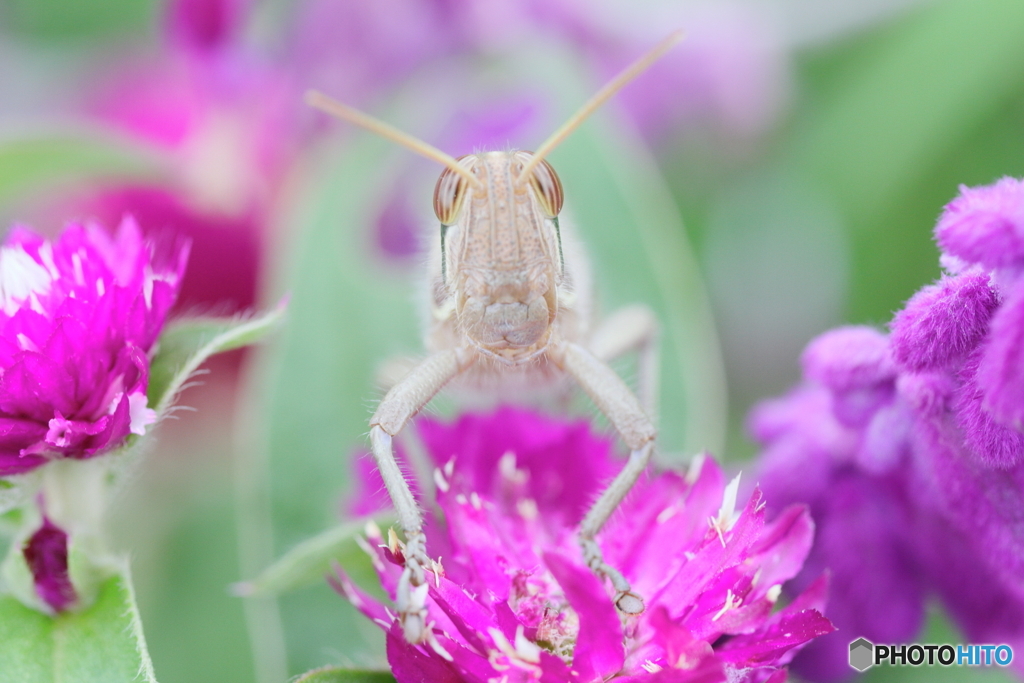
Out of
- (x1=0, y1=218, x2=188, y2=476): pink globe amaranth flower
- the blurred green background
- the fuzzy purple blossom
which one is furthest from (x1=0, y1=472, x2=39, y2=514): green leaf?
the fuzzy purple blossom

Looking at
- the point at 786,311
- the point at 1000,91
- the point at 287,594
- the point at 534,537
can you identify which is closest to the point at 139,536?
the point at 287,594

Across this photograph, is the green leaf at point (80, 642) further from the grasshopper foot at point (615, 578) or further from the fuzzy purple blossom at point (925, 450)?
the fuzzy purple blossom at point (925, 450)

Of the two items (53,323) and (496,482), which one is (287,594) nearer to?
(496,482)

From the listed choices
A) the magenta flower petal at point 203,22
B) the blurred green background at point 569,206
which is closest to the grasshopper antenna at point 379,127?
the blurred green background at point 569,206

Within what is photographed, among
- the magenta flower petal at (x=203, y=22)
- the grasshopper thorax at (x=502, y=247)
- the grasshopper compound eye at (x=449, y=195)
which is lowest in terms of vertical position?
the grasshopper thorax at (x=502, y=247)

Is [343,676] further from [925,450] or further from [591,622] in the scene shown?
[925,450]

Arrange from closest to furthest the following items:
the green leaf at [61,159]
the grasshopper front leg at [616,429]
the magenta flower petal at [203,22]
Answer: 1. the grasshopper front leg at [616,429]
2. the green leaf at [61,159]
3. the magenta flower petal at [203,22]

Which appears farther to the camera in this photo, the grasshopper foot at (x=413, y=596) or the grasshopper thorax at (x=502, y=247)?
the grasshopper thorax at (x=502, y=247)
